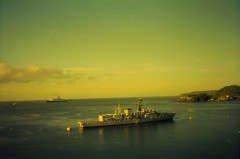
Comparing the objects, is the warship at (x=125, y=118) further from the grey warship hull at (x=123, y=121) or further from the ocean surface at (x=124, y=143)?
the ocean surface at (x=124, y=143)

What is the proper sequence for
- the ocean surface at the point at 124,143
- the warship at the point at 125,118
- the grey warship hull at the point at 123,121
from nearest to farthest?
the ocean surface at the point at 124,143
the grey warship hull at the point at 123,121
the warship at the point at 125,118

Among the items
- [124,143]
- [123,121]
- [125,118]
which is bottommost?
[124,143]

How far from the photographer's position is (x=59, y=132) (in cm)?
7412

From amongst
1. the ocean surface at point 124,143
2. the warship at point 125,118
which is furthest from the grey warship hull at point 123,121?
the ocean surface at point 124,143

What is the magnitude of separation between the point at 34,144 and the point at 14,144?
3.98 metres

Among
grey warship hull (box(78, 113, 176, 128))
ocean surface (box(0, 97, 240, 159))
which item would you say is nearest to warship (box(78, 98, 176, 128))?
grey warship hull (box(78, 113, 176, 128))

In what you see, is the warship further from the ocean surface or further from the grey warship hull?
the ocean surface

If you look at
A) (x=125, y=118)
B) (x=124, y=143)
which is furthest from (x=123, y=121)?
(x=124, y=143)

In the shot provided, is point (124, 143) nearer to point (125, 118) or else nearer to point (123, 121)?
point (123, 121)

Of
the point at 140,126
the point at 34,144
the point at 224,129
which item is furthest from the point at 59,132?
the point at 224,129

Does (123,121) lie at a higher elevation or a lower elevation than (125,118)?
lower

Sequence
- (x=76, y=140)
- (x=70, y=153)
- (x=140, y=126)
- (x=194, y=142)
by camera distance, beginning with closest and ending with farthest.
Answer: (x=70, y=153), (x=194, y=142), (x=76, y=140), (x=140, y=126)

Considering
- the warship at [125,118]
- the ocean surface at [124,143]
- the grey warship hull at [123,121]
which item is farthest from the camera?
the warship at [125,118]

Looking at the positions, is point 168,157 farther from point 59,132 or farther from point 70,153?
point 59,132
